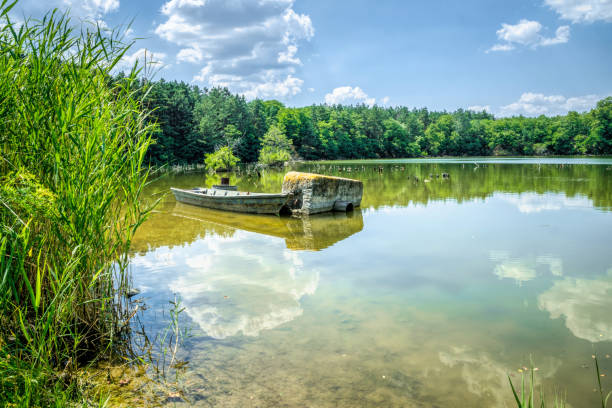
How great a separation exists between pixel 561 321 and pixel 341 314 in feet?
9.25

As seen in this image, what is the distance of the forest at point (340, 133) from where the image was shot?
176ft

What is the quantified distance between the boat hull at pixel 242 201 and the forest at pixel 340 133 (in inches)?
1395

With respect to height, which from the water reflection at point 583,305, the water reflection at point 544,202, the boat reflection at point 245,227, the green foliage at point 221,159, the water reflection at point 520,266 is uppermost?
the green foliage at point 221,159

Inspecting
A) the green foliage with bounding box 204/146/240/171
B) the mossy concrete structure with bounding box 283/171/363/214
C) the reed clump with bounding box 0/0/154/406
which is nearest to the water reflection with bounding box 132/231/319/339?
the reed clump with bounding box 0/0/154/406

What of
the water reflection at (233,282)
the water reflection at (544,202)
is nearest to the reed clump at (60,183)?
the water reflection at (233,282)

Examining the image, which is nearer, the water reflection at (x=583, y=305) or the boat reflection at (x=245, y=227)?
the water reflection at (x=583, y=305)

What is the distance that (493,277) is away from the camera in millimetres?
6746

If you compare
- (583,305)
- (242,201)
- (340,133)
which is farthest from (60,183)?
(340,133)

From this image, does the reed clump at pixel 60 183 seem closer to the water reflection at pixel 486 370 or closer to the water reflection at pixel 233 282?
the water reflection at pixel 233 282

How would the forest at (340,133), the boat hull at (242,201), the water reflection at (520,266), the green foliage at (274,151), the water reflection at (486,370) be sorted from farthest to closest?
1. the forest at (340,133)
2. the green foliage at (274,151)
3. the boat hull at (242,201)
4. the water reflection at (520,266)
5. the water reflection at (486,370)

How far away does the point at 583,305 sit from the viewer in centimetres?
547

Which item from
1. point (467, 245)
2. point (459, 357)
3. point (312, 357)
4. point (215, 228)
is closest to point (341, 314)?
point (312, 357)

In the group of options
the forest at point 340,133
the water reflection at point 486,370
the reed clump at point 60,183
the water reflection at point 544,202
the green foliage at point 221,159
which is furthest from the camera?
the forest at point 340,133

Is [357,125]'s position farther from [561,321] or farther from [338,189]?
[561,321]
